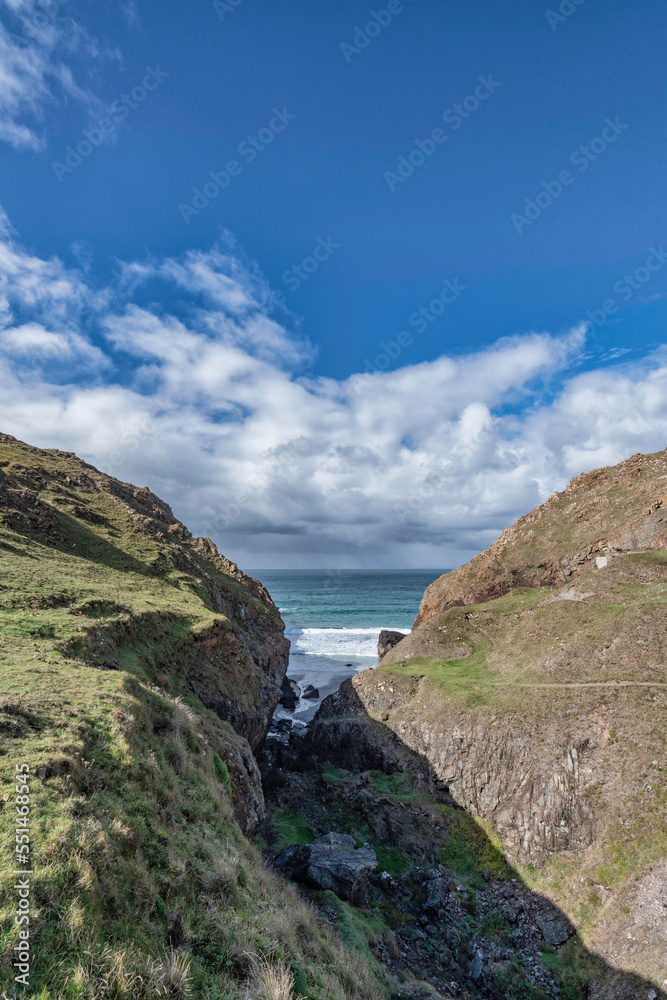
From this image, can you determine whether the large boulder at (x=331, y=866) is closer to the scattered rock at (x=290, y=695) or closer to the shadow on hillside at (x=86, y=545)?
the shadow on hillside at (x=86, y=545)

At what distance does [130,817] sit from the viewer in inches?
397

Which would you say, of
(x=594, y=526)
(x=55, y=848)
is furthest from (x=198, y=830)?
(x=594, y=526)

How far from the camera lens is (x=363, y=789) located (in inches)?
1168

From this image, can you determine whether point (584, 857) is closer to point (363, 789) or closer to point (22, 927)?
point (363, 789)

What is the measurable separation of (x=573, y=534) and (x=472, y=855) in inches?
1473

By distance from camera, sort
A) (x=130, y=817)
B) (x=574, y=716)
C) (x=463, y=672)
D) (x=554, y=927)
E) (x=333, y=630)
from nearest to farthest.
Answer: (x=130, y=817), (x=554, y=927), (x=574, y=716), (x=463, y=672), (x=333, y=630)

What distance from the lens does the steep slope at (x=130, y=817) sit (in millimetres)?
6965

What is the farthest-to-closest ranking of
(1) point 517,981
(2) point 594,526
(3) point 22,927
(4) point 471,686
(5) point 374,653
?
(5) point 374,653 < (2) point 594,526 < (4) point 471,686 < (1) point 517,981 < (3) point 22,927

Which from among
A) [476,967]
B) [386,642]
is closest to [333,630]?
[386,642]

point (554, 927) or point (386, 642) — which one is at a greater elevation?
point (386, 642)

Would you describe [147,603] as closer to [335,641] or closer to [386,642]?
[386,642]

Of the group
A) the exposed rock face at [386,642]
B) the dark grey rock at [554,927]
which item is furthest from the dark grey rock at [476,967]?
the exposed rock face at [386,642]

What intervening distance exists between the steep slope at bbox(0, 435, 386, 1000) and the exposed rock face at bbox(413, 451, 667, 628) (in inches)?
1454

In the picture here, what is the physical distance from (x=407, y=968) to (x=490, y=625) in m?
29.8
